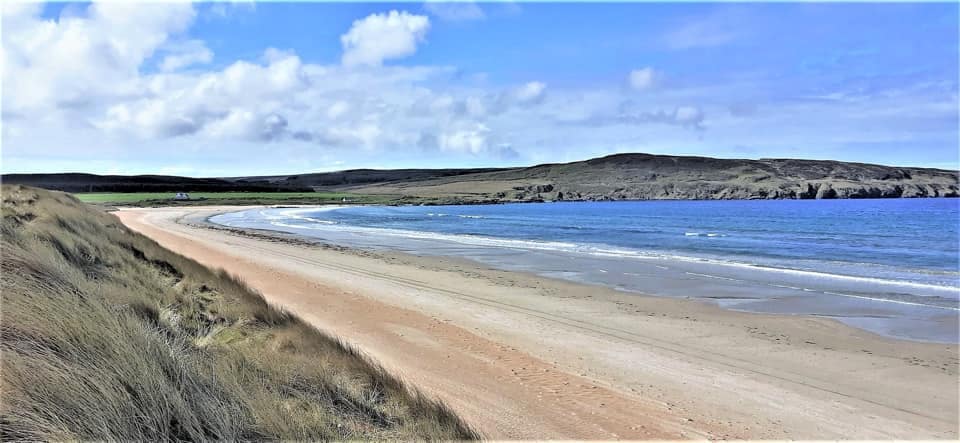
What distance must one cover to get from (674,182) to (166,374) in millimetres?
168620

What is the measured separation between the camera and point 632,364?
28.0ft

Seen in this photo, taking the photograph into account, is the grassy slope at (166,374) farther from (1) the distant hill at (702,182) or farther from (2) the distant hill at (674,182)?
(1) the distant hill at (702,182)

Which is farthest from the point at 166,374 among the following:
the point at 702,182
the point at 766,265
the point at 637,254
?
the point at 702,182

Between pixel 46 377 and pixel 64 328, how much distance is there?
106 cm

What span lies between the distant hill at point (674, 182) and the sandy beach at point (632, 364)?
367ft

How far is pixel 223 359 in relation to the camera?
477cm

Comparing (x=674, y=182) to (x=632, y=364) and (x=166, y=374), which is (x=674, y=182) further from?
(x=166, y=374)

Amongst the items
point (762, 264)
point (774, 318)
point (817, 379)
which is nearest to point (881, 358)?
point (817, 379)

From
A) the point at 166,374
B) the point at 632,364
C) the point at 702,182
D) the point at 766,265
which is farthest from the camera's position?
the point at 702,182

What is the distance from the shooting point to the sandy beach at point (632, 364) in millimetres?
6297

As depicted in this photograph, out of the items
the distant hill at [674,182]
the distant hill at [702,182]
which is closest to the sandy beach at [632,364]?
the distant hill at [674,182]

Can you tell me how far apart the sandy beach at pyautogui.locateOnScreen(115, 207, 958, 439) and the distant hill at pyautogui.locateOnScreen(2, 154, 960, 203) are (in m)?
112

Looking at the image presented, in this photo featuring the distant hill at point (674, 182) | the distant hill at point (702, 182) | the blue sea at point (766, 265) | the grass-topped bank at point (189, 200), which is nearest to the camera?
the blue sea at point (766, 265)

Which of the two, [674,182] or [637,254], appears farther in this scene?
[674,182]
